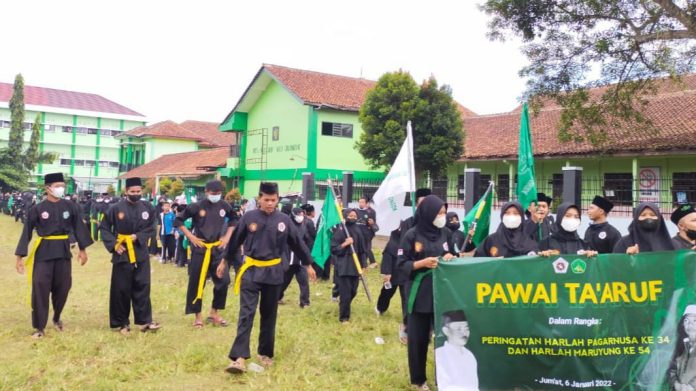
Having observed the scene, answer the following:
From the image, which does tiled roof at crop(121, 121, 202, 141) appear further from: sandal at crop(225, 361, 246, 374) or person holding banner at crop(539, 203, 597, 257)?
person holding banner at crop(539, 203, 597, 257)

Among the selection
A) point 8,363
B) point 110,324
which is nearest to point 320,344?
point 110,324

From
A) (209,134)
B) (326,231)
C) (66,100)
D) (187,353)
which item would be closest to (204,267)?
(187,353)

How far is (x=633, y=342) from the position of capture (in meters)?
4.79

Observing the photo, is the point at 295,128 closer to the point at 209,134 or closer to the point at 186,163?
the point at 186,163

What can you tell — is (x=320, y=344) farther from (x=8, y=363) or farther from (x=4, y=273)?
(x=4, y=273)

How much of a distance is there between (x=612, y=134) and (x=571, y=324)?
17.5 metres

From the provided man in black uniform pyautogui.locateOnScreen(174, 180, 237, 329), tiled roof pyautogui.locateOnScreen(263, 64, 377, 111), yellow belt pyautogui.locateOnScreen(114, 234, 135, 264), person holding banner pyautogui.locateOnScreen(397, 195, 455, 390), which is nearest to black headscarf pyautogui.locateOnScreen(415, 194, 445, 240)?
person holding banner pyautogui.locateOnScreen(397, 195, 455, 390)

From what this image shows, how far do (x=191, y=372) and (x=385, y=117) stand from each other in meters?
16.3

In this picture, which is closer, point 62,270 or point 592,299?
point 592,299

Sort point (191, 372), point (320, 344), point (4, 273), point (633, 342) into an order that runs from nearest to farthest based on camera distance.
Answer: point (633, 342)
point (191, 372)
point (320, 344)
point (4, 273)

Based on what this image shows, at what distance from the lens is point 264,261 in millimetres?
6102

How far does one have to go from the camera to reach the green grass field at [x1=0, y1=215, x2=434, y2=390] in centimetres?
561

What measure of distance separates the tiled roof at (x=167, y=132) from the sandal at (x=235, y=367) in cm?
4645

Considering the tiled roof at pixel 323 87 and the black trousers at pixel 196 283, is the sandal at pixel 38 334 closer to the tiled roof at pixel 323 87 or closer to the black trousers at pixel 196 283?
the black trousers at pixel 196 283
